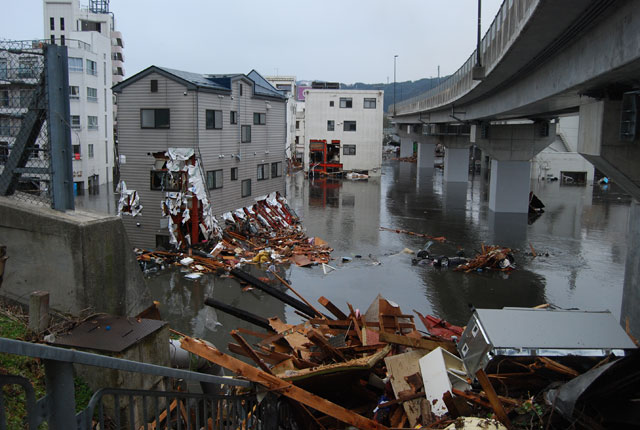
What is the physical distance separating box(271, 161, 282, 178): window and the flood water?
306cm

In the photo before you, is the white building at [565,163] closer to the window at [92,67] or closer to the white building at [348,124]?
the white building at [348,124]

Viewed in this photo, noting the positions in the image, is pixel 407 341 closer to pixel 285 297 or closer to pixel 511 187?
pixel 285 297

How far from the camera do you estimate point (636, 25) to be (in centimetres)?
757

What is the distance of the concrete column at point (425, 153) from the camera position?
61.0 meters

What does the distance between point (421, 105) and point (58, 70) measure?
3769cm

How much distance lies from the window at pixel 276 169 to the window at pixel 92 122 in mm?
22039

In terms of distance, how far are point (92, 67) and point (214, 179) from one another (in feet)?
91.0

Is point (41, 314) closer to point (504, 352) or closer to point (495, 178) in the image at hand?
point (504, 352)

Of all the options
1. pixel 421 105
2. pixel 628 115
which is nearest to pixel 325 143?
pixel 421 105

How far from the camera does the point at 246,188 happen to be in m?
26.3

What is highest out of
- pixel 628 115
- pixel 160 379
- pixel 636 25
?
pixel 636 25

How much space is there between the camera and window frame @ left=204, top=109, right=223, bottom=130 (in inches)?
872

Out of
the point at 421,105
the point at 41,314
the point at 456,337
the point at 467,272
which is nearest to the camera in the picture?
the point at 41,314

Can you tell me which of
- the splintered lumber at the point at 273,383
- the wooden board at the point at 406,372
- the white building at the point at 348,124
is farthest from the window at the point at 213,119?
the white building at the point at 348,124
